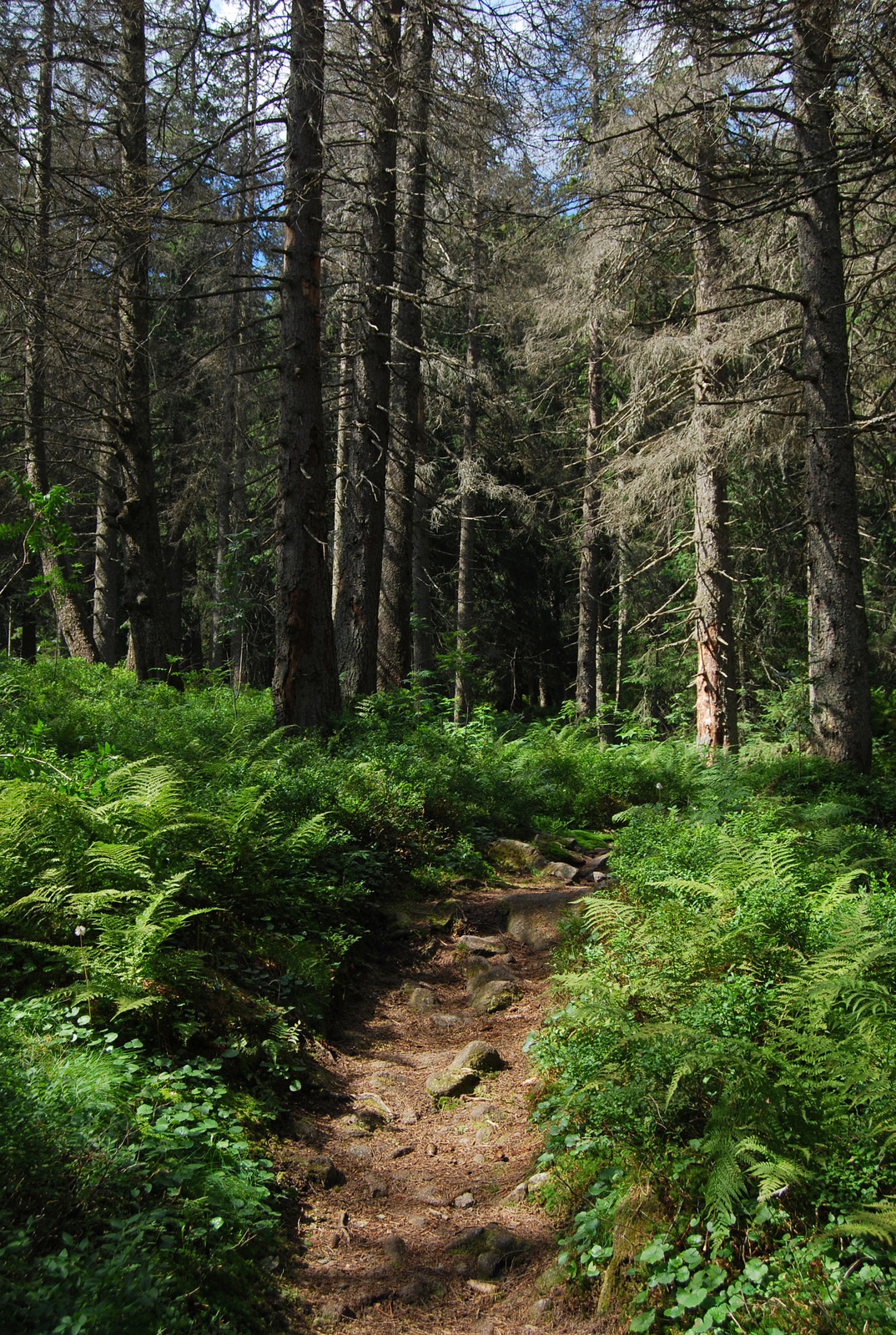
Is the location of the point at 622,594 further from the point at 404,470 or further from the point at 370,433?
the point at 370,433

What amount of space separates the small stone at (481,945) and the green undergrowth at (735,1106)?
6.03ft

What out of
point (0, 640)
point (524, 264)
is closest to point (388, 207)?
point (524, 264)

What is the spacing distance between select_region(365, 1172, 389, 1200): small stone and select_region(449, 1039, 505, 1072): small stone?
97cm

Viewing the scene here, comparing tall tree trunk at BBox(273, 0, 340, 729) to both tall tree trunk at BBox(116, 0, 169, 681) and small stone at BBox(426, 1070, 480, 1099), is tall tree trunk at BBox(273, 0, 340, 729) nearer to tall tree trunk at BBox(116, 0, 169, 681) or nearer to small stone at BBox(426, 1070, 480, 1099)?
tall tree trunk at BBox(116, 0, 169, 681)

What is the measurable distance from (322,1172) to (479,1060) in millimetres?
1286

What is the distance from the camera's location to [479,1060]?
488 centimetres

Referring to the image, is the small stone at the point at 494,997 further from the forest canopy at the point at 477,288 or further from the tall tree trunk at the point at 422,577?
the tall tree trunk at the point at 422,577

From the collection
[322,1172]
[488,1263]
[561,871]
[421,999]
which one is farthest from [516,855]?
[488,1263]

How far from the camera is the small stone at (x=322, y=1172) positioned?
12.4 feet

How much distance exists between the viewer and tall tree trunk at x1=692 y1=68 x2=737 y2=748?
37.1ft

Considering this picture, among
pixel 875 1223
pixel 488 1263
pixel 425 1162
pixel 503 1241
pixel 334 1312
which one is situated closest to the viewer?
pixel 875 1223

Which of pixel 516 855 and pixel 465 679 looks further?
pixel 465 679

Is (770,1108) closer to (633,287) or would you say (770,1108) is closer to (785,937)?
(785,937)

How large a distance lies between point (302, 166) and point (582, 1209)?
9396 millimetres
